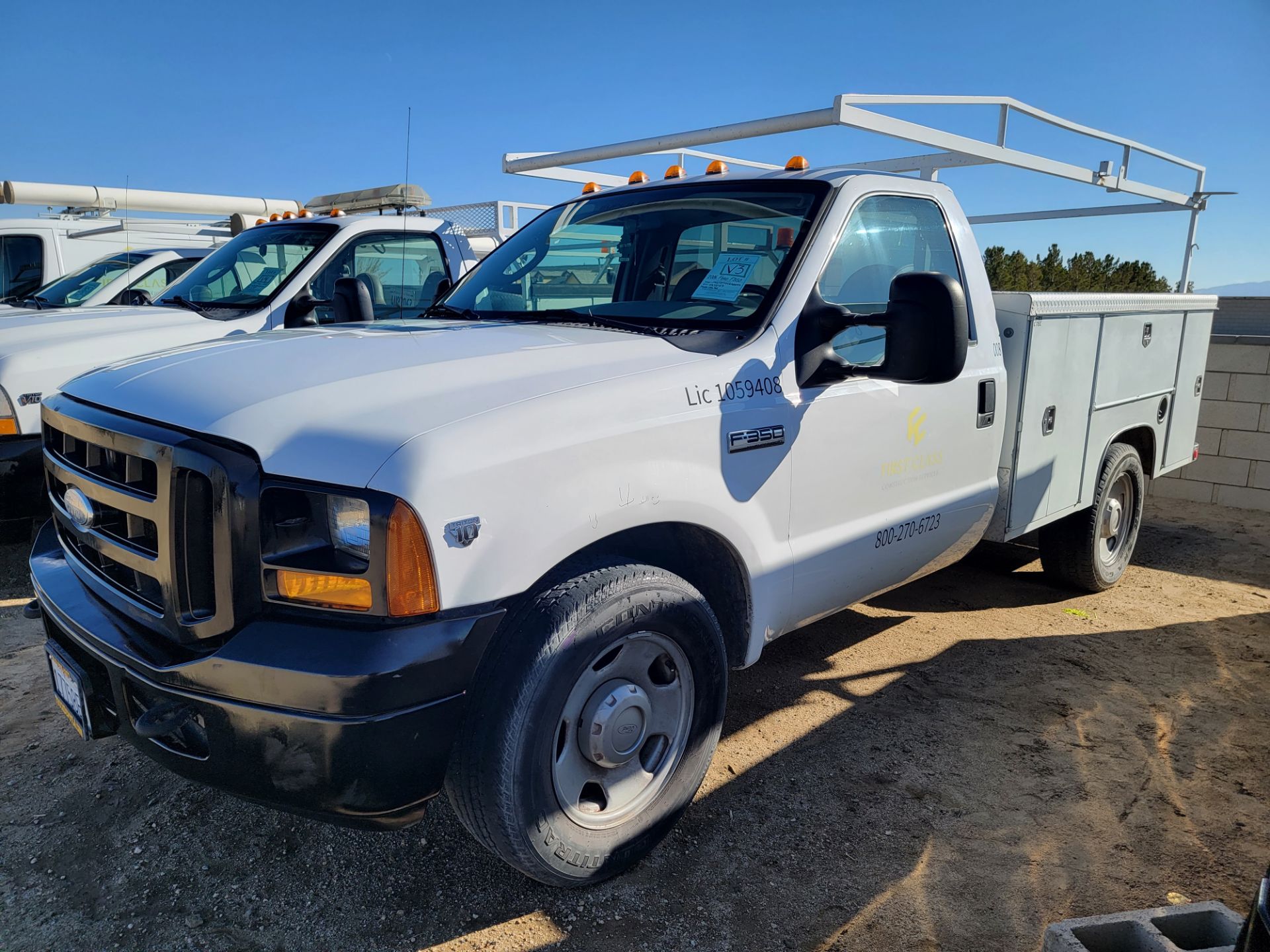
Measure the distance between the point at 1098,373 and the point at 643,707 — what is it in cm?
325

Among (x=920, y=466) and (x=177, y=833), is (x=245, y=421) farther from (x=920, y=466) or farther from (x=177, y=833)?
(x=920, y=466)

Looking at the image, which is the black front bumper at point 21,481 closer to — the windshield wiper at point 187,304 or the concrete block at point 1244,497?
the windshield wiper at point 187,304

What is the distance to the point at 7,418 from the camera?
15.8 feet

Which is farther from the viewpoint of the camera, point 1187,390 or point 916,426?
point 1187,390

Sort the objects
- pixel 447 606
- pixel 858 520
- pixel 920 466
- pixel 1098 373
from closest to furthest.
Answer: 1. pixel 447 606
2. pixel 858 520
3. pixel 920 466
4. pixel 1098 373

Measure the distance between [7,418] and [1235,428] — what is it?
28.4ft

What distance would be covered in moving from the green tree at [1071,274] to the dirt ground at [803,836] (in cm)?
1627

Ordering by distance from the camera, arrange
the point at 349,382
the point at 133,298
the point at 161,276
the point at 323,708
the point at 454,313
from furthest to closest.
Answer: the point at 161,276
the point at 133,298
the point at 454,313
the point at 349,382
the point at 323,708

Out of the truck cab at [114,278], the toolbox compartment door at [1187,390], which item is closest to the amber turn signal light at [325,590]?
Answer: the toolbox compartment door at [1187,390]

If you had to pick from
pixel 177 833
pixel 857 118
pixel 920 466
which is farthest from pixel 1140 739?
pixel 177 833

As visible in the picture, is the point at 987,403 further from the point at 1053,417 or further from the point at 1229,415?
the point at 1229,415

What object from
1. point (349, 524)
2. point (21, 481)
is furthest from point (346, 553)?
point (21, 481)

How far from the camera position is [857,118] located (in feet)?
13.7

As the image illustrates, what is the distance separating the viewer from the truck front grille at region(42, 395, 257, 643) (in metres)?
2.05
